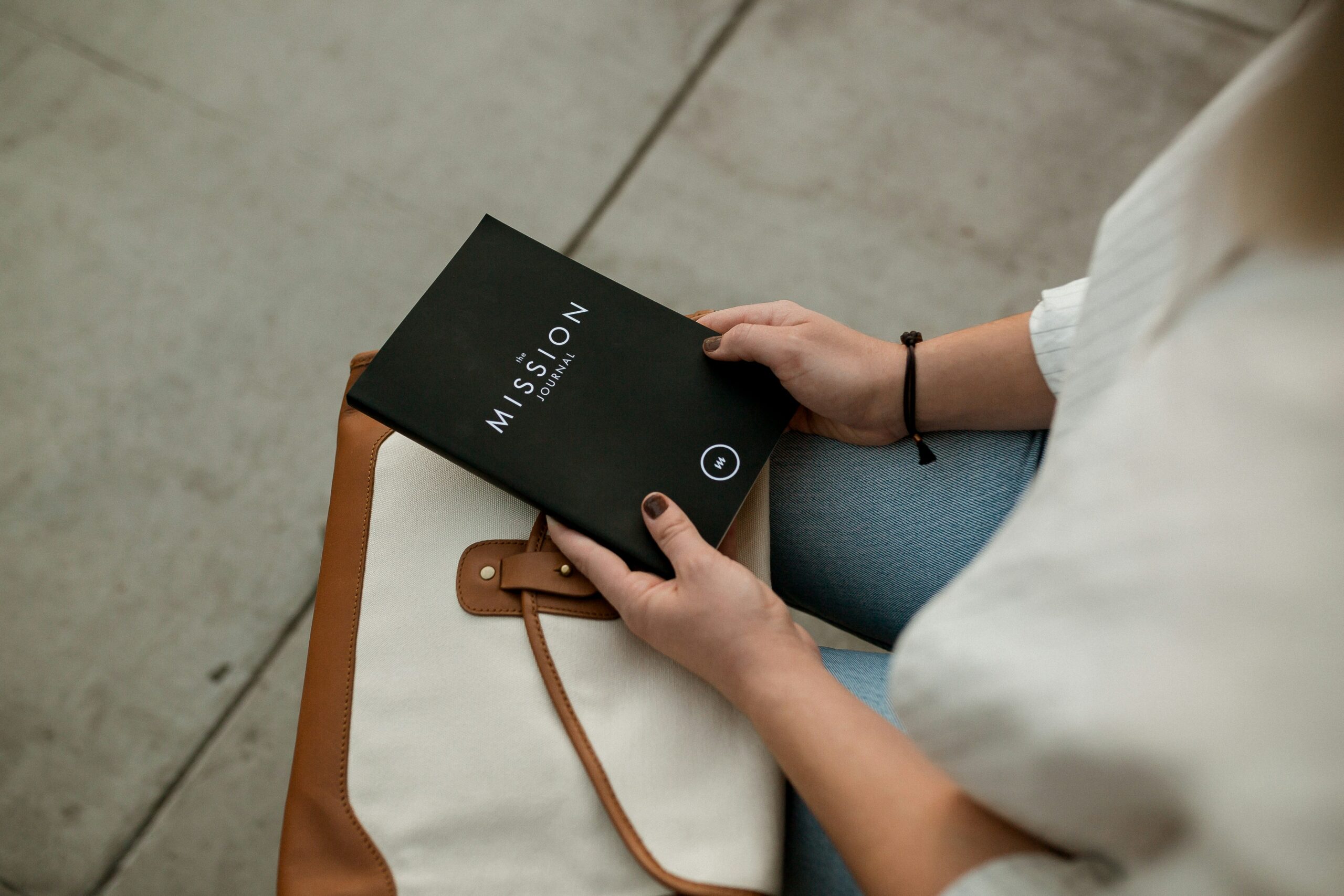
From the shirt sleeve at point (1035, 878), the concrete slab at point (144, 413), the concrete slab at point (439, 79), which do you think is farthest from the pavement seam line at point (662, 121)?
the shirt sleeve at point (1035, 878)

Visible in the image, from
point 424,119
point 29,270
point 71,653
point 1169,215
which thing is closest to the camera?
point 1169,215

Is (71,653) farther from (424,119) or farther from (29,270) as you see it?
(424,119)

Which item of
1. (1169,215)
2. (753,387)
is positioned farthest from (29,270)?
(1169,215)

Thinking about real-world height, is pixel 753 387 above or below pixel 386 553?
above

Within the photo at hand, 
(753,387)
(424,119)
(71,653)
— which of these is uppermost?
(424,119)

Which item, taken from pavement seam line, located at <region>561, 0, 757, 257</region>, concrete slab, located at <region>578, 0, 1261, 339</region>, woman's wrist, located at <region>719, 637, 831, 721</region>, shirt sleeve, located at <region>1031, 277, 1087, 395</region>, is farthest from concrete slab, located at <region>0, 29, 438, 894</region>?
shirt sleeve, located at <region>1031, 277, 1087, 395</region>

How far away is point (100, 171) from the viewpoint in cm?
128

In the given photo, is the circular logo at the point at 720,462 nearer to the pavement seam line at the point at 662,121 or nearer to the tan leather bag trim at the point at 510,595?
the tan leather bag trim at the point at 510,595

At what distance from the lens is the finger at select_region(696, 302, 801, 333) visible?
2.15 feet

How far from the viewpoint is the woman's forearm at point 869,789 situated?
41cm

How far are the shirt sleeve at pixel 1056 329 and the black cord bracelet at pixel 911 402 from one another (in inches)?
3.5

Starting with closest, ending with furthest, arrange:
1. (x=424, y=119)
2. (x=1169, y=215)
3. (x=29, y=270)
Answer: (x=1169, y=215)
(x=29, y=270)
(x=424, y=119)

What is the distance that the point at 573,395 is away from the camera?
0.60 m

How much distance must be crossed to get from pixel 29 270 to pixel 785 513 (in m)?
1.26
